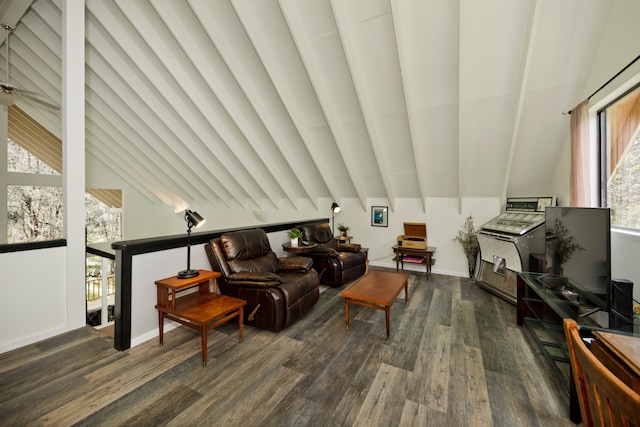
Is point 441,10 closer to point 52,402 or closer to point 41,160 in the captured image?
point 52,402

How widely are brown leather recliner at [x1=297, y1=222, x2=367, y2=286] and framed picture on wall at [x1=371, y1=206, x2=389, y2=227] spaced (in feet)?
3.85

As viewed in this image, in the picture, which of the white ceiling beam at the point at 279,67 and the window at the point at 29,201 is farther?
the window at the point at 29,201

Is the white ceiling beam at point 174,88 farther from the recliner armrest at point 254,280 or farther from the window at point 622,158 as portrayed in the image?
the window at point 622,158

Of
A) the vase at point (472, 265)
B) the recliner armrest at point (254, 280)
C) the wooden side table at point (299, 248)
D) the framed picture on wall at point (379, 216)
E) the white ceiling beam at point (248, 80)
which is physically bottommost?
the vase at point (472, 265)

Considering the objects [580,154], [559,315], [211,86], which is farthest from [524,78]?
[211,86]

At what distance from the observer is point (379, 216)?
5.57m

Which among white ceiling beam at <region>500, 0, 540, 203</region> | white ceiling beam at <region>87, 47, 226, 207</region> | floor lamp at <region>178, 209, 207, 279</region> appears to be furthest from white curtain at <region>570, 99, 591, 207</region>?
white ceiling beam at <region>87, 47, 226, 207</region>

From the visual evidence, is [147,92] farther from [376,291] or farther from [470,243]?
[470,243]

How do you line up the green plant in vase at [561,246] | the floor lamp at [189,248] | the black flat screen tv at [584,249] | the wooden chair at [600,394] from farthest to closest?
the floor lamp at [189,248]
the green plant in vase at [561,246]
the black flat screen tv at [584,249]
the wooden chair at [600,394]

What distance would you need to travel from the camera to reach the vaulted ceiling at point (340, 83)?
2609 millimetres

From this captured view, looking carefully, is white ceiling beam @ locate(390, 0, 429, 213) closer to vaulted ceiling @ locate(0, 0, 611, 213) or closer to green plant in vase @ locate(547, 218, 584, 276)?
vaulted ceiling @ locate(0, 0, 611, 213)

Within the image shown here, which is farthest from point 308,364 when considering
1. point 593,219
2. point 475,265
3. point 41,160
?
point 41,160

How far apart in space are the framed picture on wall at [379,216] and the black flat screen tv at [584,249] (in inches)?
126

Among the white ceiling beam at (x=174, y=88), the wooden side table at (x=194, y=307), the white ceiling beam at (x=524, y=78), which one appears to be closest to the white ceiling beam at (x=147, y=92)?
the white ceiling beam at (x=174, y=88)
